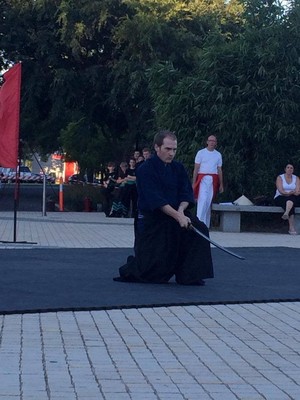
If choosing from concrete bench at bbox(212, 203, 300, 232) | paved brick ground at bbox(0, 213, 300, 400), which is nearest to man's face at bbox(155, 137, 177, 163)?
paved brick ground at bbox(0, 213, 300, 400)

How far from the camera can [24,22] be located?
37844 millimetres

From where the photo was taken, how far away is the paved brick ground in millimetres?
6453

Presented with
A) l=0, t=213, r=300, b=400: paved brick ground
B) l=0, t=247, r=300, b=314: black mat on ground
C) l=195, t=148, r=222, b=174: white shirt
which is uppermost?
l=195, t=148, r=222, b=174: white shirt

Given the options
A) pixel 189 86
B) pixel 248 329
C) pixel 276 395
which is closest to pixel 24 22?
pixel 189 86

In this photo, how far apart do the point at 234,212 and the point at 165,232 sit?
10916 millimetres

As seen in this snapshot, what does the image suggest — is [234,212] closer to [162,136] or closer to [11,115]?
[11,115]

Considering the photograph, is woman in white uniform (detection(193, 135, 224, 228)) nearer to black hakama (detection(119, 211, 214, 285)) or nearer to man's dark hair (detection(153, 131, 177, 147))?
man's dark hair (detection(153, 131, 177, 147))

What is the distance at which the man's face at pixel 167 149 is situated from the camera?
38.7ft

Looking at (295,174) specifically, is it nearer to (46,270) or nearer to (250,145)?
(250,145)

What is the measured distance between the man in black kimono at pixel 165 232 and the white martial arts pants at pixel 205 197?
7834 mm

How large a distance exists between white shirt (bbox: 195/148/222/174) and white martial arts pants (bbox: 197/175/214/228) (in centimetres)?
13

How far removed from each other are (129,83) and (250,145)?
1150 centimetres

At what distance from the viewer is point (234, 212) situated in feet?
73.9

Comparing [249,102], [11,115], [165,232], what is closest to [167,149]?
[165,232]
